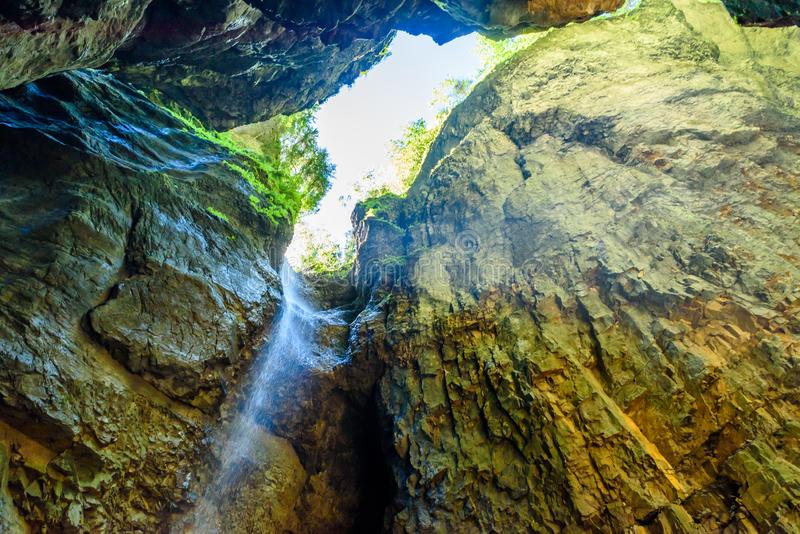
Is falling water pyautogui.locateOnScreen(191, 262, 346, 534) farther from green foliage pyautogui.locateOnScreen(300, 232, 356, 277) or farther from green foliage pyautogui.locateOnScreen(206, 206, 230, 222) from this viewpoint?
green foliage pyautogui.locateOnScreen(300, 232, 356, 277)

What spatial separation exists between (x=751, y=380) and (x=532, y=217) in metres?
5.35

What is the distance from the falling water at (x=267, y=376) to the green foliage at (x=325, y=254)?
590cm

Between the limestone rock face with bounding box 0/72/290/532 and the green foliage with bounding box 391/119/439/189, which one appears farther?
the green foliage with bounding box 391/119/439/189

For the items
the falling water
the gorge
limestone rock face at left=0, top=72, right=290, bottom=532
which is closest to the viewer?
limestone rock face at left=0, top=72, right=290, bottom=532

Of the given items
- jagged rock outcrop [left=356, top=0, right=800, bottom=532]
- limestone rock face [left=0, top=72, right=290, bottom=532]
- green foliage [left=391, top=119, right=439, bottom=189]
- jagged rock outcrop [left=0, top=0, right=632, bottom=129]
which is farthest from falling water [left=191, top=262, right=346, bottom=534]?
green foliage [left=391, top=119, right=439, bottom=189]

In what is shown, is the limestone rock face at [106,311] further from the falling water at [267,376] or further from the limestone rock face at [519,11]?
the limestone rock face at [519,11]

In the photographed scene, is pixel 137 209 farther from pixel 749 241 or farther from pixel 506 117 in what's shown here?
pixel 749 241

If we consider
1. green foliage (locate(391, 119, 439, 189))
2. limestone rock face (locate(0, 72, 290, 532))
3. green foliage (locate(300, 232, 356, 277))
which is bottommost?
limestone rock face (locate(0, 72, 290, 532))

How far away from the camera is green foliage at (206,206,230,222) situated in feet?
30.0

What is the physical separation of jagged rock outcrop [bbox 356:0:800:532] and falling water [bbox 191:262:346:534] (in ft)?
5.41

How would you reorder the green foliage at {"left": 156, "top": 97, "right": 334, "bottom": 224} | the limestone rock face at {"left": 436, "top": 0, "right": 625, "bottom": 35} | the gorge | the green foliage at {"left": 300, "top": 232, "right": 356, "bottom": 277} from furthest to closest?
1. the green foliage at {"left": 300, "top": 232, "right": 356, "bottom": 277}
2. the green foliage at {"left": 156, "top": 97, "right": 334, "bottom": 224}
3. the limestone rock face at {"left": 436, "top": 0, "right": 625, "bottom": 35}
4. the gorge

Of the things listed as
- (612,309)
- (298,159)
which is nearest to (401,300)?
(612,309)

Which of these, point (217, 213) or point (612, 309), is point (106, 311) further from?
point (612, 309)

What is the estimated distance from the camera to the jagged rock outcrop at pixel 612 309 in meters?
5.50
